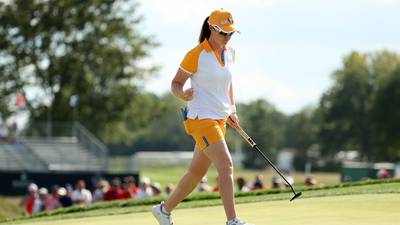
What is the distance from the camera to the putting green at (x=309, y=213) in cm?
941

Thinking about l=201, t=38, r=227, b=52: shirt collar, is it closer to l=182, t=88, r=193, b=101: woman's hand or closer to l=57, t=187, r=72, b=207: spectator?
l=182, t=88, r=193, b=101: woman's hand

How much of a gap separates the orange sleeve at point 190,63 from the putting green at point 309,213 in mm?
1678

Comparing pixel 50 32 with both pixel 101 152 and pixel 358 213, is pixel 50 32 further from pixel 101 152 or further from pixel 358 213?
pixel 358 213

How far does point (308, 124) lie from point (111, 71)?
9201 centimetres

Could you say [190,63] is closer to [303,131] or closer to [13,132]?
[13,132]

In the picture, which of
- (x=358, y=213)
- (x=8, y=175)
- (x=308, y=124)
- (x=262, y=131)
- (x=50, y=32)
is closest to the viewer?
(x=358, y=213)

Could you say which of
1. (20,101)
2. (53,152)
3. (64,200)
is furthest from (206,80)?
(20,101)

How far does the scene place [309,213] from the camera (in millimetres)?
10297

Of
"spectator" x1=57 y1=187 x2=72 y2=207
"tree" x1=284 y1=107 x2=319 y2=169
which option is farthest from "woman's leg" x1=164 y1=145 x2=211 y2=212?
"tree" x1=284 y1=107 x2=319 y2=169

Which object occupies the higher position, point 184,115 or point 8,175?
point 184,115

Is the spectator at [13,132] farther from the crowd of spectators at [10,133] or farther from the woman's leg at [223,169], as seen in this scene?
the woman's leg at [223,169]

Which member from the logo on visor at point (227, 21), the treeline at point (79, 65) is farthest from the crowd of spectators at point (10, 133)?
the logo on visor at point (227, 21)

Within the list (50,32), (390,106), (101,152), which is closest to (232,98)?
(101,152)

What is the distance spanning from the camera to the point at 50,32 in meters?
54.0
